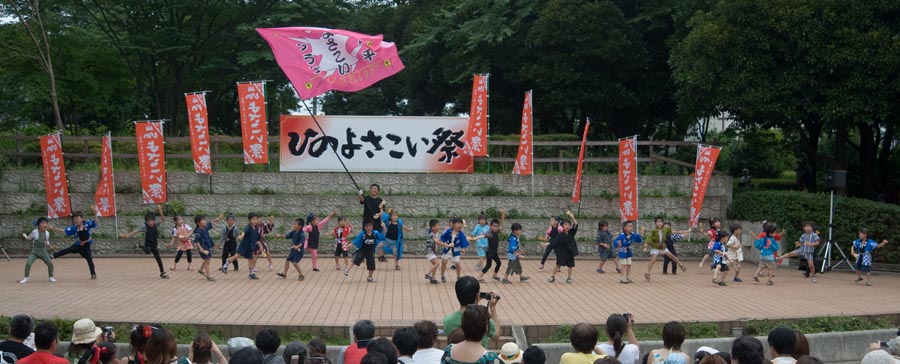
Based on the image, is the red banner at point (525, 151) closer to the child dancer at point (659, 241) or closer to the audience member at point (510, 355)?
the child dancer at point (659, 241)

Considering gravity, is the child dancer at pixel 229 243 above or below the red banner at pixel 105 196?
below

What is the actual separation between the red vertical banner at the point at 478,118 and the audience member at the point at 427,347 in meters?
16.3

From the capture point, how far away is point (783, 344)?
6.63 meters

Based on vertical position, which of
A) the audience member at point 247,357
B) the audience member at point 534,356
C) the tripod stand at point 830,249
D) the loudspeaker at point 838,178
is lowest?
the tripod stand at point 830,249

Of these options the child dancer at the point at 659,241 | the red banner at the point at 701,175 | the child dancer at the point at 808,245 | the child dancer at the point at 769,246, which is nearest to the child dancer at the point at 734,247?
the child dancer at the point at 769,246

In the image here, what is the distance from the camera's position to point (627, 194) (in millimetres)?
21703

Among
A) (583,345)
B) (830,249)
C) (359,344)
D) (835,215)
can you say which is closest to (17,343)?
(359,344)

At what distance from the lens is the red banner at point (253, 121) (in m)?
21.8

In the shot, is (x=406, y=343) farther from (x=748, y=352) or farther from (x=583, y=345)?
(x=748, y=352)

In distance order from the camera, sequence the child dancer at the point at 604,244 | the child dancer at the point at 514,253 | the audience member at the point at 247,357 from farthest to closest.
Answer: the child dancer at the point at 604,244 → the child dancer at the point at 514,253 → the audience member at the point at 247,357

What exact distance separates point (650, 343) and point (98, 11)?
27987mm

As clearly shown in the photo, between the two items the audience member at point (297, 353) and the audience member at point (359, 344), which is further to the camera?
the audience member at point (359, 344)

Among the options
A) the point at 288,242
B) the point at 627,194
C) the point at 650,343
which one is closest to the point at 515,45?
the point at 627,194

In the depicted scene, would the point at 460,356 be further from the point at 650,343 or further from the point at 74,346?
the point at 650,343
